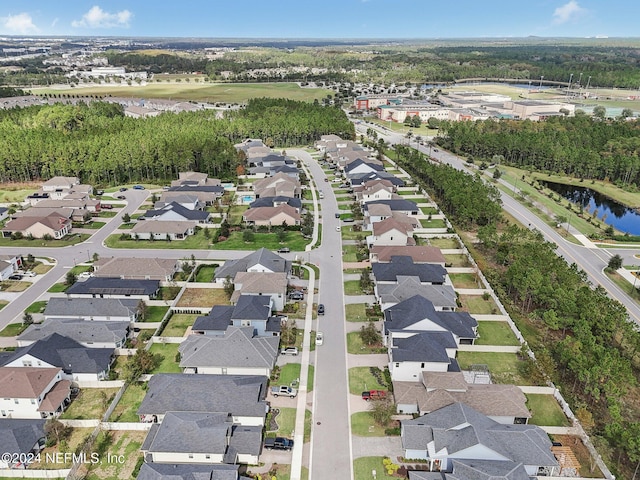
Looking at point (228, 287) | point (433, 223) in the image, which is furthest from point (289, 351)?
point (433, 223)

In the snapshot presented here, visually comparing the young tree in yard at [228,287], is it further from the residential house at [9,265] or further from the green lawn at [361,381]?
the residential house at [9,265]

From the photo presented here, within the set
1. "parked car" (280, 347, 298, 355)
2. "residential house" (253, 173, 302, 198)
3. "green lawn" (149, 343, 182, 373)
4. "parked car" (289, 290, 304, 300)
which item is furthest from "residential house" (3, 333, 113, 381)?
"residential house" (253, 173, 302, 198)

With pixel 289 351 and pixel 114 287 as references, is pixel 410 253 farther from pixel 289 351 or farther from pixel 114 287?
pixel 114 287

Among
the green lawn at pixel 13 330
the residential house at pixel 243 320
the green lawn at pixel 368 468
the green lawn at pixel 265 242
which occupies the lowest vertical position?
the green lawn at pixel 265 242

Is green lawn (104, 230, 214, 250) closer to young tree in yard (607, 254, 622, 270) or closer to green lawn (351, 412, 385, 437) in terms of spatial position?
green lawn (351, 412, 385, 437)

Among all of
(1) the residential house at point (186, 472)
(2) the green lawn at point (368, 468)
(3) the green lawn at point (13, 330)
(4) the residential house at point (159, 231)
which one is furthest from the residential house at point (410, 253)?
(3) the green lawn at point (13, 330)

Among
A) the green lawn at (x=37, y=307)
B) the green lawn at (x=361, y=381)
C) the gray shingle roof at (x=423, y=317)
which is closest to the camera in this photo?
the green lawn at (x=361, y=381)

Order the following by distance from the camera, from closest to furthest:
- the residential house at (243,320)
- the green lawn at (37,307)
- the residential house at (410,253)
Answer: the residential house at (243,320)
the green lawn at (37,307)
the residential house at (410,253)

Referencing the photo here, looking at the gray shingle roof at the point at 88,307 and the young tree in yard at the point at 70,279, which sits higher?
the gray shingle roof at the point at 88,307
